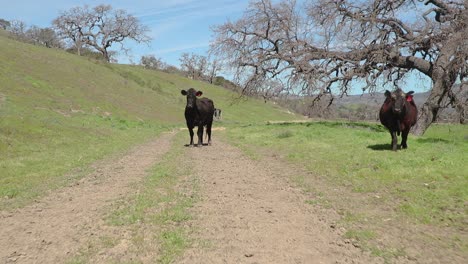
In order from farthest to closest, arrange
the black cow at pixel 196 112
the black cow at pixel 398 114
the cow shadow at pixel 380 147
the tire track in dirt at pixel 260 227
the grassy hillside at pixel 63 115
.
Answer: the black cow at pixel 196 112 → the cow shadow at pixel 380 147 → the black cow at pixel 398 114 → the grassy hillside at pixel 63 115 → the tire track in dirt at pixel 260 227

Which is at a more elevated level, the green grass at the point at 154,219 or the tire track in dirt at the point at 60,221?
the green grass at the point at 154,219

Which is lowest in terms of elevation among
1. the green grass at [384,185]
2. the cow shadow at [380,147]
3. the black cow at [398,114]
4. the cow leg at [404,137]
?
the green grass at [384,185]

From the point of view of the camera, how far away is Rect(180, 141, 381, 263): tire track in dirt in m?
4.43

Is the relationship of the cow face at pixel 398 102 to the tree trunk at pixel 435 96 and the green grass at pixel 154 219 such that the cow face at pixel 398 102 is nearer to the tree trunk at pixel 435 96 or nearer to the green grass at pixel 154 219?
the green grass at pixel 154 219

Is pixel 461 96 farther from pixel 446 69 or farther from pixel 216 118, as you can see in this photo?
pixel 216 118

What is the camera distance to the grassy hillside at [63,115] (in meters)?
10.6

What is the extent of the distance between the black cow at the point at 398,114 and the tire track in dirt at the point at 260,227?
5812 mm

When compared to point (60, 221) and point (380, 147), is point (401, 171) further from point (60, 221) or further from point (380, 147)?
point (60, 221)

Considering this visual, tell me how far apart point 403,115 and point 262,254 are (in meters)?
10.0

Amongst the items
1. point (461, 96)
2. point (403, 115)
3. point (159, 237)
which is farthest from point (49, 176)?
point (461, 96)

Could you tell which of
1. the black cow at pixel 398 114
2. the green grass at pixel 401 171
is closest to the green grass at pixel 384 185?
the green grass at pixel 401 171

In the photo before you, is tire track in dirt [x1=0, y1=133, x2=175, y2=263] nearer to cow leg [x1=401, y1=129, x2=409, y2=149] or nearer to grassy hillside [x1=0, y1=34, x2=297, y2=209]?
grassy hillside [x1=0, y1=34, x2=297, y2=209]

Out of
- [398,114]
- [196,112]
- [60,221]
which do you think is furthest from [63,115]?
[60,221]

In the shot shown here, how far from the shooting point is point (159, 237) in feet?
16.2
